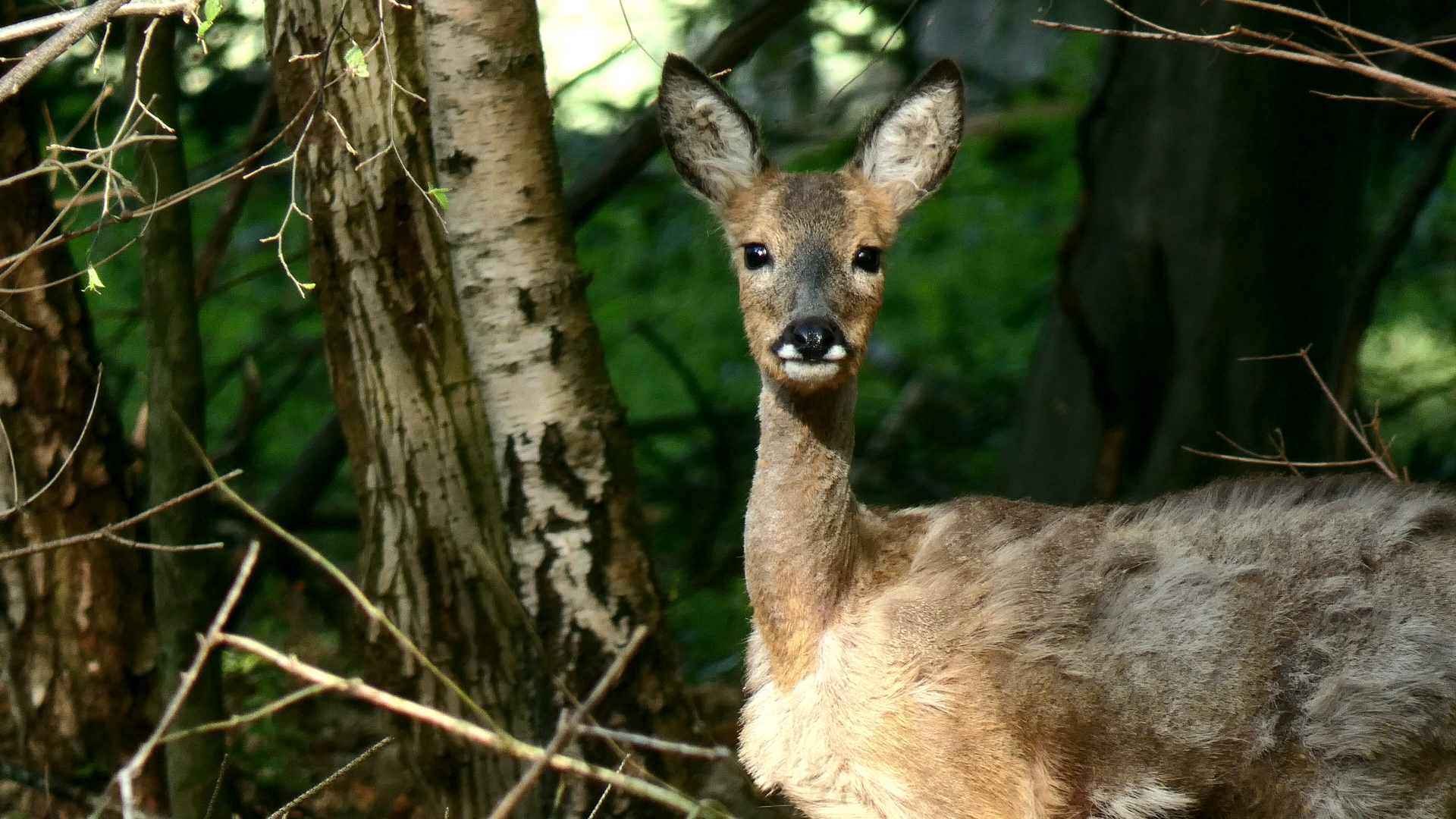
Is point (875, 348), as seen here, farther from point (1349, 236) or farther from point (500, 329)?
point (500, 329)

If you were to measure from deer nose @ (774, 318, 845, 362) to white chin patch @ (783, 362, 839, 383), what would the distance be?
0.01 metres

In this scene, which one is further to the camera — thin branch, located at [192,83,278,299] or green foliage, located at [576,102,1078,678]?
green foliage, located at [576,102,1078,678]

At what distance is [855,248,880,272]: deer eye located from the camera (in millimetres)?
4508

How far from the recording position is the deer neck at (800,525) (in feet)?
13.9

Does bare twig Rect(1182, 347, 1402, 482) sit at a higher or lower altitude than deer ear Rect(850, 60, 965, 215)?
lower

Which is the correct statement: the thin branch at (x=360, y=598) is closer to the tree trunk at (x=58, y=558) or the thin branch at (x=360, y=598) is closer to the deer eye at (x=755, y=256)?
the tree trunk at (x=58, y=558)

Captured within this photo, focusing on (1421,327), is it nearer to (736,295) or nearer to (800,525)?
(736,295)

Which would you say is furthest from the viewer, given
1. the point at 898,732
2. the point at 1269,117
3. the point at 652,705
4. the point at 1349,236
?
the point at 1349,236

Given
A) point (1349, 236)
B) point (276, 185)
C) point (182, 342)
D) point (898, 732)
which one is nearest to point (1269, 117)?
point (1349, 236)

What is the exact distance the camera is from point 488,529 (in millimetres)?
5016

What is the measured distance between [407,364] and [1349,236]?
502cm

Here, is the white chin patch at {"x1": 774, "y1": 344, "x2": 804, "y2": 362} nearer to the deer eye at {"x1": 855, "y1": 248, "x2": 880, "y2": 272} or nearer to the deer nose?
the deer nose

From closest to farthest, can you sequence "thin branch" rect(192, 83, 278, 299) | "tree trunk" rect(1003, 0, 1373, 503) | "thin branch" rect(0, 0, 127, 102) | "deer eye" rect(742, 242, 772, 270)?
1. "thin branch" rect(0, 0, 127, 102)
2. "deer eye" rect(742, 242, 772, 270)
3. "thin branch" rect(192, 83, 278, 299)
4. "tree trunk" rect(1003, 0, 1373, 503)

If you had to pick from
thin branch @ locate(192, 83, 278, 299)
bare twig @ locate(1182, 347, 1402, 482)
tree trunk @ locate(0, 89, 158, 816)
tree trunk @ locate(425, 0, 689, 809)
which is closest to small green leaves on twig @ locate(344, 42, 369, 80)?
tree trunk @ locate(425, 0, 689, 809)
